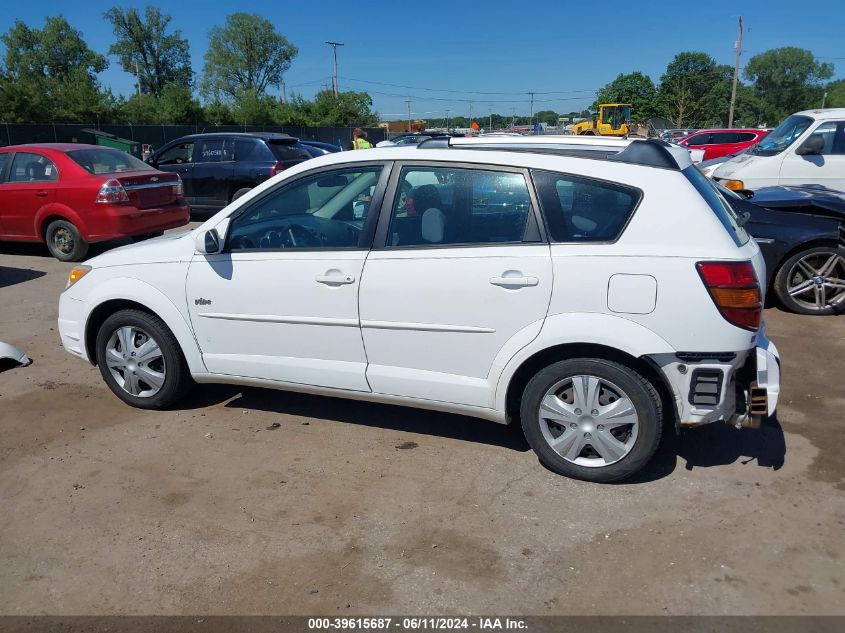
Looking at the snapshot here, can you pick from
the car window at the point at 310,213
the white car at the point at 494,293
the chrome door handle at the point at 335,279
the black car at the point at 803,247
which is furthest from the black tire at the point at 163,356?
the black car at the point at 803,247

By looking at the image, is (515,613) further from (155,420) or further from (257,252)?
(155,420)

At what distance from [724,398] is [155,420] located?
3485mm

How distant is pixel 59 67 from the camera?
66875mm

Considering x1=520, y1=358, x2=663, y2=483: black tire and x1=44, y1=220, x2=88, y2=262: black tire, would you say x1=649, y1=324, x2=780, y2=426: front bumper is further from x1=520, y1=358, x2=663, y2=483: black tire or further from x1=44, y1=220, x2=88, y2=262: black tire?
x1=44, y1=220, x2=88, y2=262: black tire

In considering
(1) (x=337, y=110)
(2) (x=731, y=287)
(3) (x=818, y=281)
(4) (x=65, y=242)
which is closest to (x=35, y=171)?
(4) (x=65, y=242)

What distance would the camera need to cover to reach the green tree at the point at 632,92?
258 ft

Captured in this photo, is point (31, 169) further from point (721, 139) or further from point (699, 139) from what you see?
point (721, 139)

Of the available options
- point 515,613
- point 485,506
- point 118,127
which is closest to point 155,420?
point 485,506

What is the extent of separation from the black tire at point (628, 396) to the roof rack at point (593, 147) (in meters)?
1.07

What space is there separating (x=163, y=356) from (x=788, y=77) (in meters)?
132

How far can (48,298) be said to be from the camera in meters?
7.71

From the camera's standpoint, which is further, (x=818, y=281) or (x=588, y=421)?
(x=818, y=281)

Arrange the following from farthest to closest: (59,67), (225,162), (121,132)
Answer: (59,67)
(121,132)
(225,162)

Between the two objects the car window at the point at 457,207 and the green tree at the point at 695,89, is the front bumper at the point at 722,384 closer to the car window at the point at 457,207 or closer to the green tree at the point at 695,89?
the car window at the point at 457,207
